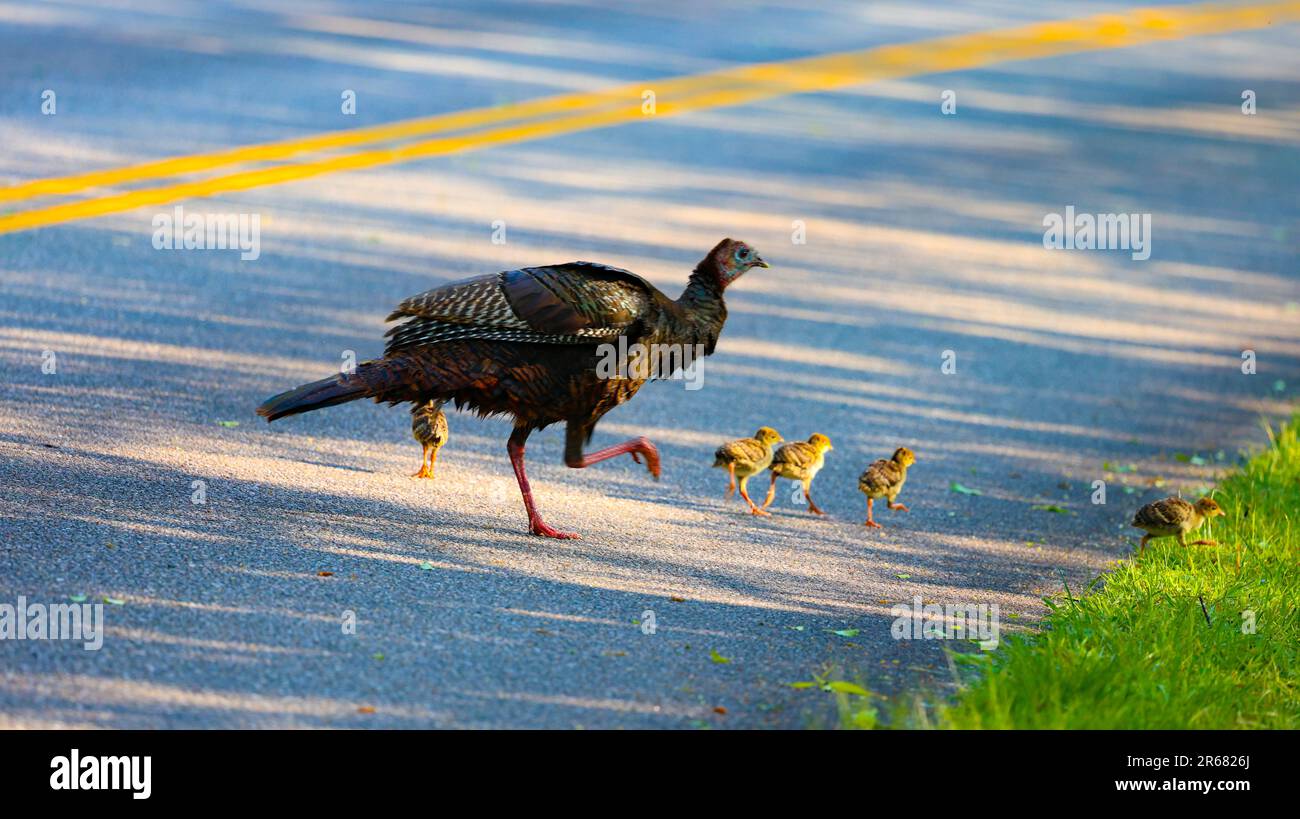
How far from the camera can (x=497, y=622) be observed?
18.3ft

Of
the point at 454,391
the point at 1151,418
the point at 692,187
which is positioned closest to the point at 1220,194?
the point at 692,187

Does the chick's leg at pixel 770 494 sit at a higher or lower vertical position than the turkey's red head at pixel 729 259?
lower

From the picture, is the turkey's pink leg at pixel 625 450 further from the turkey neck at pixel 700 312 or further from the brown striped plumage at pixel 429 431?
the brown striped plumage at pixel 429 431

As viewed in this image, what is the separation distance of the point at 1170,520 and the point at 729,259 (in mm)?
2073

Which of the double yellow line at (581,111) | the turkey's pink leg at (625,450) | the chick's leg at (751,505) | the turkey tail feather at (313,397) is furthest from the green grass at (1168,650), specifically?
the double yellow line at (581,111)

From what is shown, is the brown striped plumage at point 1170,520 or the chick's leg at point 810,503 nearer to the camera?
the brown striped plumage at point 1170,520

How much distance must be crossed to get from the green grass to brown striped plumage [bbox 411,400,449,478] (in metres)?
2.44

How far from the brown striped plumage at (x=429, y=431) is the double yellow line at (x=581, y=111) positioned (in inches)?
164

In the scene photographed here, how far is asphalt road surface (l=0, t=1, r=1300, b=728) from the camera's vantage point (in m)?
5.36

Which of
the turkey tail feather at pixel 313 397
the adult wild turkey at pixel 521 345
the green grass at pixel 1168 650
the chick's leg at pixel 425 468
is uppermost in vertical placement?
the adult wild turkey at pixel 521 345

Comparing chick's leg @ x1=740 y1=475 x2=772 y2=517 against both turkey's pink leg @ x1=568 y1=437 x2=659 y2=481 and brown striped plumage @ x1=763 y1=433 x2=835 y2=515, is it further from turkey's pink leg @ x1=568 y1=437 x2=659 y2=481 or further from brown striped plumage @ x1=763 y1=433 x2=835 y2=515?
turkey's pink leg @ x1=568 y1=437 x2=659 y2=481

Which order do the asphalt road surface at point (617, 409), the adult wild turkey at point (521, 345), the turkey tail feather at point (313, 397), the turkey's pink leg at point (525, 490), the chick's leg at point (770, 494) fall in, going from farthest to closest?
the chick's leg at point (770, 494), the turkey's pink leg at point (525, 490), the adult wild turkey at point (521, 345), the turkey tail feather at point (313, 397), the asphalt road surface at point (617, 409)

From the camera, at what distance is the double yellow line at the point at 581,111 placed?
11000 millimetres
